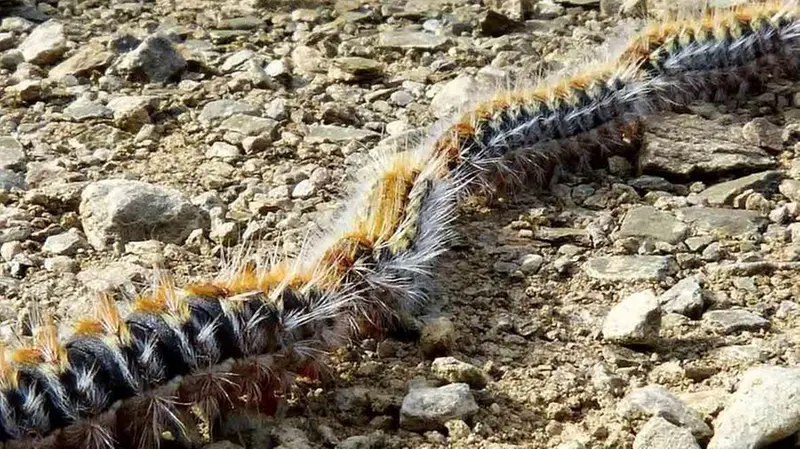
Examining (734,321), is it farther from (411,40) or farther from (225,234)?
(411,40)

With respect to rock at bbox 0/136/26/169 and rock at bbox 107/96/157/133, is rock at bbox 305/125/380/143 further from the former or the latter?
rock at bbox 0/136/26/169

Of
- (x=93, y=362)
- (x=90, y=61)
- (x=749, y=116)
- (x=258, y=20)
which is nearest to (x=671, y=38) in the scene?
(x=749, y=116)

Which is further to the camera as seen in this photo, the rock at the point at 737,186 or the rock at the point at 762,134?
the rock at the point at 762,134

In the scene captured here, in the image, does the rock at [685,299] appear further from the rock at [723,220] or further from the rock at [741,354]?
the rock at [723,220]

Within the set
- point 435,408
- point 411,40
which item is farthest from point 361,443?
point 411,40

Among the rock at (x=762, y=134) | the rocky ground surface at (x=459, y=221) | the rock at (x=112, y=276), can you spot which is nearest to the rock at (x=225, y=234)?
the rocky ground surface at (x=459, y=221)

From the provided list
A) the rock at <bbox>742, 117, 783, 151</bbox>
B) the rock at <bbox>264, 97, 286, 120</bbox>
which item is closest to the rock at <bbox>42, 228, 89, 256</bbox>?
the rock at <bbox>264, 97, 286, 120</bbox>
